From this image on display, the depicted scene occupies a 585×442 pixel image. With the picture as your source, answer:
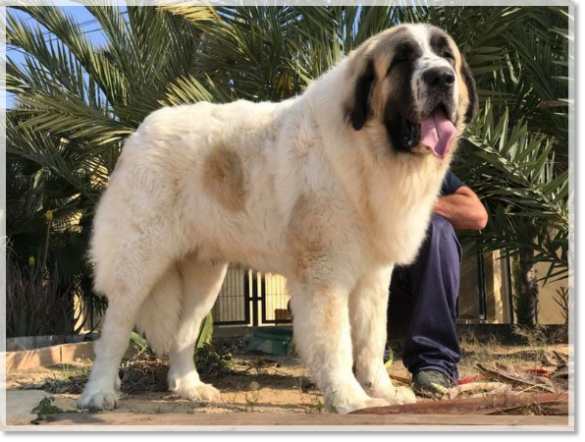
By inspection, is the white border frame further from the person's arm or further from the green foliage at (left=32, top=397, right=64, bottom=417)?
the person's arm

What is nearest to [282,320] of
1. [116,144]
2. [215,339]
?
[215,339]

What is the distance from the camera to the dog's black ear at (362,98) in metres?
3.01

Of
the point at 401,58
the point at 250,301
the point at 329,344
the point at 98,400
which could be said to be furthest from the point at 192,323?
the point at 250,301

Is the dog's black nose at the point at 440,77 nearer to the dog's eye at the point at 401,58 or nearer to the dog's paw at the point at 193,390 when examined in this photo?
the dog's eye at the point at 401,58

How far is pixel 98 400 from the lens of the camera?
3242 millimetres

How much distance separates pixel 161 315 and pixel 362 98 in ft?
5.16

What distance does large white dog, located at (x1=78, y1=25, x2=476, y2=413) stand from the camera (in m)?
2.95

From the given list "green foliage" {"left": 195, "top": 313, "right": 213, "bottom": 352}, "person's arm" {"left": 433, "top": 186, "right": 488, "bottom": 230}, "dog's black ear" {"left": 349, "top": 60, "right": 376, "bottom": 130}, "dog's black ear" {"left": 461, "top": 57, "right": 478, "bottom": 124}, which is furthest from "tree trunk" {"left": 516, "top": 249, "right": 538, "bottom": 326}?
"dog's black ear" {"left": 349, "top": 60, "right": 376, "bottom": 130}

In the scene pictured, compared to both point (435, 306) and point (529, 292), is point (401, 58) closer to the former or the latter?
point (435, 306)

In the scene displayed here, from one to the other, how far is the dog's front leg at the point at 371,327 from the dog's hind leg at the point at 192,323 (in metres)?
0.79

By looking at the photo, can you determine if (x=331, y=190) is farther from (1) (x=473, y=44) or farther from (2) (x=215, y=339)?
(2) (x=215, y=339)

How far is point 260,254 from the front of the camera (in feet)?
11.3

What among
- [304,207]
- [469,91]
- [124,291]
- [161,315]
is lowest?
[161,315]

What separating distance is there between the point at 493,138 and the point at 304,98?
70.4 inches
